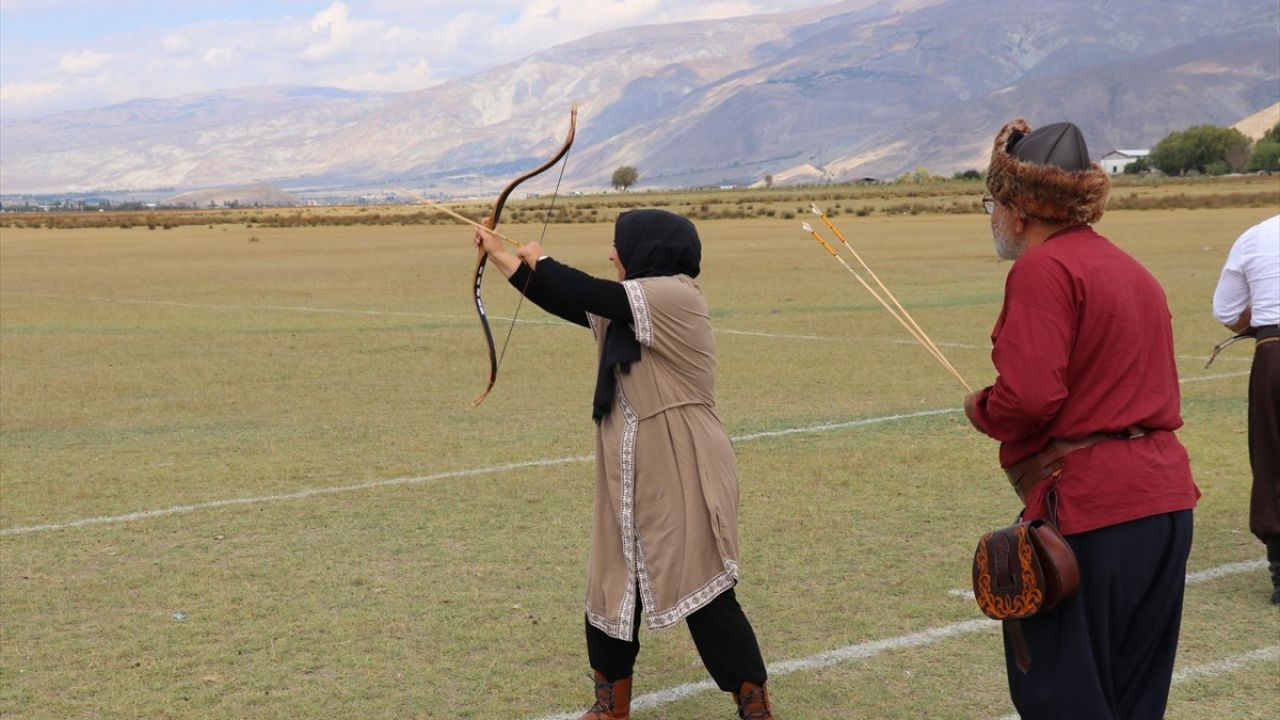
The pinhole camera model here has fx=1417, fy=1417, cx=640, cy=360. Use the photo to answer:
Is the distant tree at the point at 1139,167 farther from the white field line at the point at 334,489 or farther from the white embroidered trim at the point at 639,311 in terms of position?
the white embroidered trim at the point at 639,311

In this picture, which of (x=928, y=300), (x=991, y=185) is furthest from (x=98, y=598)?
(x=928, y=300)

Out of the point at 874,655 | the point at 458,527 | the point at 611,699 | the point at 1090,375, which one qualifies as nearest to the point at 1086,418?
the point at 1090,375

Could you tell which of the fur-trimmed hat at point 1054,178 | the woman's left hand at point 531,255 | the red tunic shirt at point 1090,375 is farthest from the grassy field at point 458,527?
the fur-trimmed hat at point 1054,178

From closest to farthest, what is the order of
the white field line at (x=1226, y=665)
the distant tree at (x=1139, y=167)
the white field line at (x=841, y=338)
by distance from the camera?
the white field line at (x=1226, y=665) → the white field line at (x=841, y=338) → the distant tree at (x=1139, y=167)

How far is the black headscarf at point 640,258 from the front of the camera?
497 centimetres

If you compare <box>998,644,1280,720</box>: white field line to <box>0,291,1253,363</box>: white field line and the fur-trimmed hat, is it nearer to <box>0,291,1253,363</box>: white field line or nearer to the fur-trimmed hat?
the fur-trimmed hat

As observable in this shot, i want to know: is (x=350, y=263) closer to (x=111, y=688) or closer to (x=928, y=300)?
(x=928, y=300)

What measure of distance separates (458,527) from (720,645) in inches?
143

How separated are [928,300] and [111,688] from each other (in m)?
19.3

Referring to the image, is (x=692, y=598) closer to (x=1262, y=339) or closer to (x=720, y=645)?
(x=720, y=645)

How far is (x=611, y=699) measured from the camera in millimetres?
5211

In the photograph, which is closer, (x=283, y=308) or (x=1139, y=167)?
(x=283, y=308)

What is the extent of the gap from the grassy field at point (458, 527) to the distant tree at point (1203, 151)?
15066cm

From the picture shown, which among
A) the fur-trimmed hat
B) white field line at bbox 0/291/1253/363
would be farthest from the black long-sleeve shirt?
white field line at bbox 0/291/1253/363
